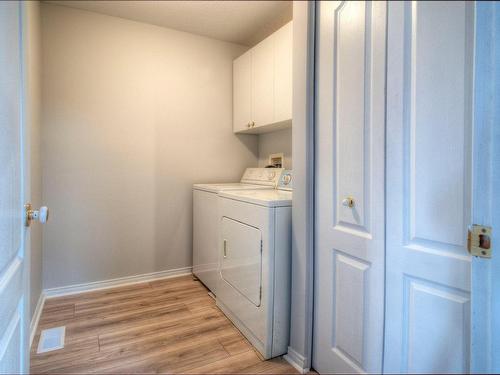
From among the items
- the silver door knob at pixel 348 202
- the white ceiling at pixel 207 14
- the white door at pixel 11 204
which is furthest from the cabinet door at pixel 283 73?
the white door at pixel 11 204

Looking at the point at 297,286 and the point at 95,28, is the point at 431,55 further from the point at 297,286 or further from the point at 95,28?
the point at 95,28

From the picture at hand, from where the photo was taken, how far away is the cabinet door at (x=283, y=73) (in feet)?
6.57

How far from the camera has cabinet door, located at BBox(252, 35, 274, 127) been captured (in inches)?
87.5

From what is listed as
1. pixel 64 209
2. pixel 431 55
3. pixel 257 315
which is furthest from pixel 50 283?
pixel 431 55

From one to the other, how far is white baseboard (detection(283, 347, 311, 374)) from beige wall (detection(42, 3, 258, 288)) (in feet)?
4.82

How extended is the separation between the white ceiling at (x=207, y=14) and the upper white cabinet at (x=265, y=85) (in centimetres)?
22

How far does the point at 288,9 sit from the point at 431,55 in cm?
168

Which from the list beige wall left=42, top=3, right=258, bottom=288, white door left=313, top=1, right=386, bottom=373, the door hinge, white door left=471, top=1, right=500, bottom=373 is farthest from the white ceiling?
the door hinge

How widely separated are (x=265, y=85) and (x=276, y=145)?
1.90 ft

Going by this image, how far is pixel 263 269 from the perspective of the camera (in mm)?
1512

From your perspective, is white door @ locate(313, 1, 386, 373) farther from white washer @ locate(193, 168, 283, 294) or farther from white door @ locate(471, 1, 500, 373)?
white washer @ locate(193, 168, 283, 294)

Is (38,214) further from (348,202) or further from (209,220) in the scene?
(209,220)

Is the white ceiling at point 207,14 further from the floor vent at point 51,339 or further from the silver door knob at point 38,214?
the floor vent at point 51,339

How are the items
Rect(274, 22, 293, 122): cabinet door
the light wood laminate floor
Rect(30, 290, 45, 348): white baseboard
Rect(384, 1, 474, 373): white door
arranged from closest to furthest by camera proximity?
Rect(384, 1, 474, 373): white door → the light wood laminate floor → Rect(30, 290, 45, 348): white baseboard → Rect(274, 22, 293, 122): cabinet door
